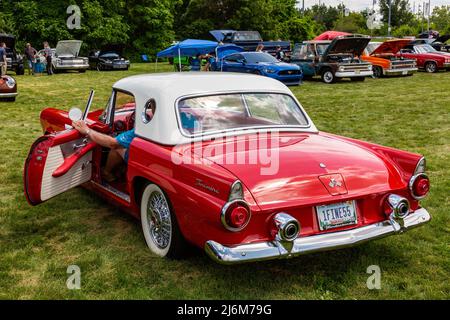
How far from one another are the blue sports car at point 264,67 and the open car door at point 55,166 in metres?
13.5

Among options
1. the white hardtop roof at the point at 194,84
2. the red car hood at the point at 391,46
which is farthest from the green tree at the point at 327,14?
the white hardtop roof at the point at 194,84

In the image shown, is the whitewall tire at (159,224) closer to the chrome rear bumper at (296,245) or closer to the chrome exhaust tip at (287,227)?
the chrome rear bumper at (296,245)

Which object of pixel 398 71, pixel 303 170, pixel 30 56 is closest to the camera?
pixel 303 170

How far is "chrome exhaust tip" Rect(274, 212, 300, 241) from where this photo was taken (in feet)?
11.6

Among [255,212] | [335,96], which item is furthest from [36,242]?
[335,96]

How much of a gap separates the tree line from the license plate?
31692 mm

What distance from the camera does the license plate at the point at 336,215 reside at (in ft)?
12.5

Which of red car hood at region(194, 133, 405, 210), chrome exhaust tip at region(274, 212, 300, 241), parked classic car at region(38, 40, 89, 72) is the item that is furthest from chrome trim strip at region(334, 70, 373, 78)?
chrome exhaust tip at region(274, 212, 300, 241)

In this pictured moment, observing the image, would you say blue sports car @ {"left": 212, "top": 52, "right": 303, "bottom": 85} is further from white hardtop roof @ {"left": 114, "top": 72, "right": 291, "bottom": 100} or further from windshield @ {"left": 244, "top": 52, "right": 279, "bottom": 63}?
white hardtop roof @ {"left": 114, "top": 72, "right": 291, "bottom": 100}

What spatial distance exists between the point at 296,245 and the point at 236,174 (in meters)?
0.65

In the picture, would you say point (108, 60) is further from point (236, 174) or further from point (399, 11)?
point (399, 11)

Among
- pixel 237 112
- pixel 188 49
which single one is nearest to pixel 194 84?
pixel 237 112

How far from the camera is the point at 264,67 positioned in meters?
18.9

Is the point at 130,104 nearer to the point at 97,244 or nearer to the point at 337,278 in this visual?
the point at 97,244
